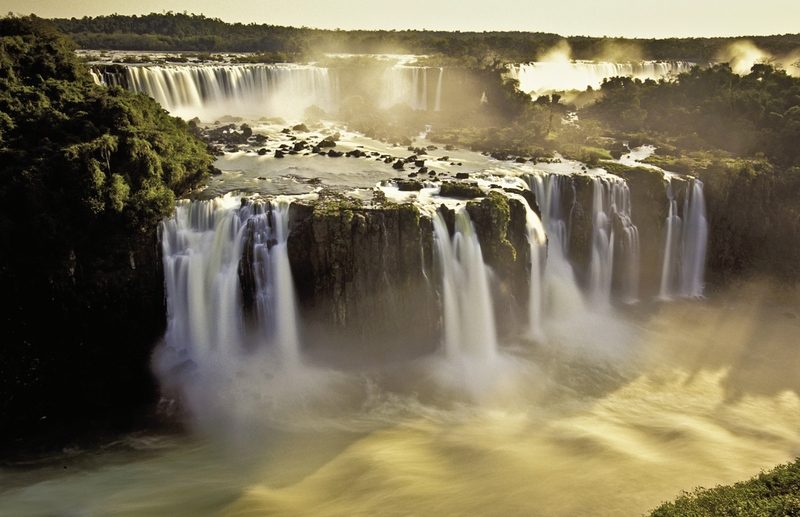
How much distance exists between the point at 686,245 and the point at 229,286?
24772 mm

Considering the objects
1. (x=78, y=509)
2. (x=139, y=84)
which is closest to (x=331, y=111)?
(x=139, y=84)

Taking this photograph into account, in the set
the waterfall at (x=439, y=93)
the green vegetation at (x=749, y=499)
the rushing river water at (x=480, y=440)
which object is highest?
the waterfall at (x=439, y=93)

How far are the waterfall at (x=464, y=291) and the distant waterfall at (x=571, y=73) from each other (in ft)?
128

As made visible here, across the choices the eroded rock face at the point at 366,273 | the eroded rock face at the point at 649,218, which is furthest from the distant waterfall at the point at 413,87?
the eroded rock face at the point at 366,273

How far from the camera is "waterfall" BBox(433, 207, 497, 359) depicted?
76.3 ft

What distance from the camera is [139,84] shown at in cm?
4062

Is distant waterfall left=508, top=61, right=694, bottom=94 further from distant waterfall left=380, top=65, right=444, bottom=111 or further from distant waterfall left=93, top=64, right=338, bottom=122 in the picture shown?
distant waterfall left=93, top=64, right=338, bottom=122

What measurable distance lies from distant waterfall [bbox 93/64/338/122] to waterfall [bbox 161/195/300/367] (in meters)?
23.1

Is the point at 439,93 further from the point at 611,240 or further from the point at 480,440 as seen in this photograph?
the point at 480,440

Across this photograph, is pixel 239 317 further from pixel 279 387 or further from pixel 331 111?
pixel 331 111

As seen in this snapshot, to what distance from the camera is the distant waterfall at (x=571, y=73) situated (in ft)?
198

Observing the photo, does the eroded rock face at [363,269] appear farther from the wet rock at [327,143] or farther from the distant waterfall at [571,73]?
the distant waterfall at [571,73]

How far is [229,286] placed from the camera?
21766 mm

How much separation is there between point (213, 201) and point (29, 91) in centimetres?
902
